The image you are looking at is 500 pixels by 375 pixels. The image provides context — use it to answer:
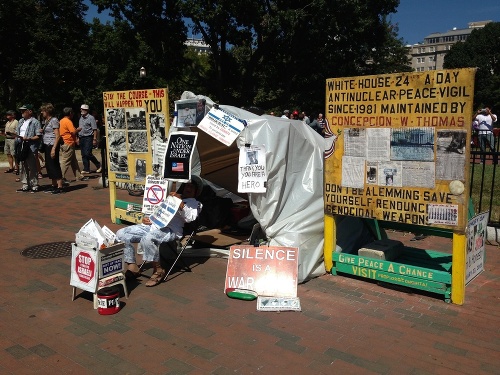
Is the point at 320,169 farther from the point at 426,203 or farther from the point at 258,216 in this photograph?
the point at 426,203

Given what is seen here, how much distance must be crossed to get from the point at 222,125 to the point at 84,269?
2.23 meters

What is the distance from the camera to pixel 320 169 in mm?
5871

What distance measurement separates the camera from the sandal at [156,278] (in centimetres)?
539

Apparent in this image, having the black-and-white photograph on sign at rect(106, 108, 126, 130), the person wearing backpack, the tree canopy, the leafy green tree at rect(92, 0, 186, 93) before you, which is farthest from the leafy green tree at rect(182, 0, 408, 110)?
the black-and-white photograph on sign at rect(106, 108, 126, 130)

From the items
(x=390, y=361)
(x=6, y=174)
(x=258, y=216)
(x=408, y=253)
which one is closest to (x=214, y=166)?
(x=258, y=216)

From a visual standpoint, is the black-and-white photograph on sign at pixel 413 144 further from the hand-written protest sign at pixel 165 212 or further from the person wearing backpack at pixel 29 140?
the person wearing backpack at pixel 29 140

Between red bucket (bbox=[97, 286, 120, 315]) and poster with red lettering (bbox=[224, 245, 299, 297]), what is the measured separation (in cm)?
117

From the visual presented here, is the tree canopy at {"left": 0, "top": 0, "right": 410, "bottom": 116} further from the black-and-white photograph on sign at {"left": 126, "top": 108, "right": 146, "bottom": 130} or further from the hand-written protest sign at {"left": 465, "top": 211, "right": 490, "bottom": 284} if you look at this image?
the hand-written protest sign at {"left": 465, "top": 211, "right": 490, "bottom": 284}

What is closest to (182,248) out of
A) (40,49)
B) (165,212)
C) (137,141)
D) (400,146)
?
(165,212)

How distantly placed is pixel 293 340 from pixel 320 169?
241cm

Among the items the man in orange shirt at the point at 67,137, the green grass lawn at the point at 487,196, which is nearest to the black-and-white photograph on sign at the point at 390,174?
the green grass lawn at the point at 487,196

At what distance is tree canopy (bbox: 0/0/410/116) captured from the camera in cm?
2475

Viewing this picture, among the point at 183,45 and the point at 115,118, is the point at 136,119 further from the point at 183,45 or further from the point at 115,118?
the point at 183,45

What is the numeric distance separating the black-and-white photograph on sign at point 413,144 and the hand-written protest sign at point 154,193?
286 cm
